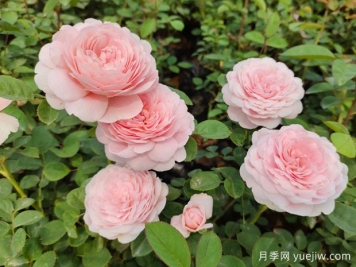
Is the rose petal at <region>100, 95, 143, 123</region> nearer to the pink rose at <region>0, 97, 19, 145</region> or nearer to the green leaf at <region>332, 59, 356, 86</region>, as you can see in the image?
the pink rose at <region>0, 97, 19, 145</region>

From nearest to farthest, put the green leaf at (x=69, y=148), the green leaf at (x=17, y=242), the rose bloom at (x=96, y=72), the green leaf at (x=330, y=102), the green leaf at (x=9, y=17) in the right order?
1. the rose bloom at (x=96, y=72)
2. the green leaf at (x=17, y=242)
3. the green leaf at (x=69, y=148)
4. the green leaf at (x=9, y=17)
5. the green leaf at (x=330, y=102)

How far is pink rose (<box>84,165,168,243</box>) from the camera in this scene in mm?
562

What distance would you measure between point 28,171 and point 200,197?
0.56 m

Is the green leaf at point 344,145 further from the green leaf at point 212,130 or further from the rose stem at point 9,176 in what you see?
the rose stem at point 9,176

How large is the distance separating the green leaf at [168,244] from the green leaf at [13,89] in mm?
311

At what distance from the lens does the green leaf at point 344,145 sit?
72 cm

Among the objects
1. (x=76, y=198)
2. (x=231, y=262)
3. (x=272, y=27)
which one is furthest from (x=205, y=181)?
(x=272, y=27)

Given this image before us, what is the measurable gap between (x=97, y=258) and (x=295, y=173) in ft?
1.42

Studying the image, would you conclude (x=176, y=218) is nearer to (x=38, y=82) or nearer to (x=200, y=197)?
(x=200, y=197)

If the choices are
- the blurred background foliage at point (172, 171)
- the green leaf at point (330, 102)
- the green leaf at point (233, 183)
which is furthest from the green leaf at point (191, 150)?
the green leaf at point (330, 102)

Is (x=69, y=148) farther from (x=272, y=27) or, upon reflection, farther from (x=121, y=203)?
(x=272, y=27)

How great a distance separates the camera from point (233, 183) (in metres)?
0.69

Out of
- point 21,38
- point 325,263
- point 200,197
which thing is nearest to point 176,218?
point 200,197

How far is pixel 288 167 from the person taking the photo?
1.81 feet
